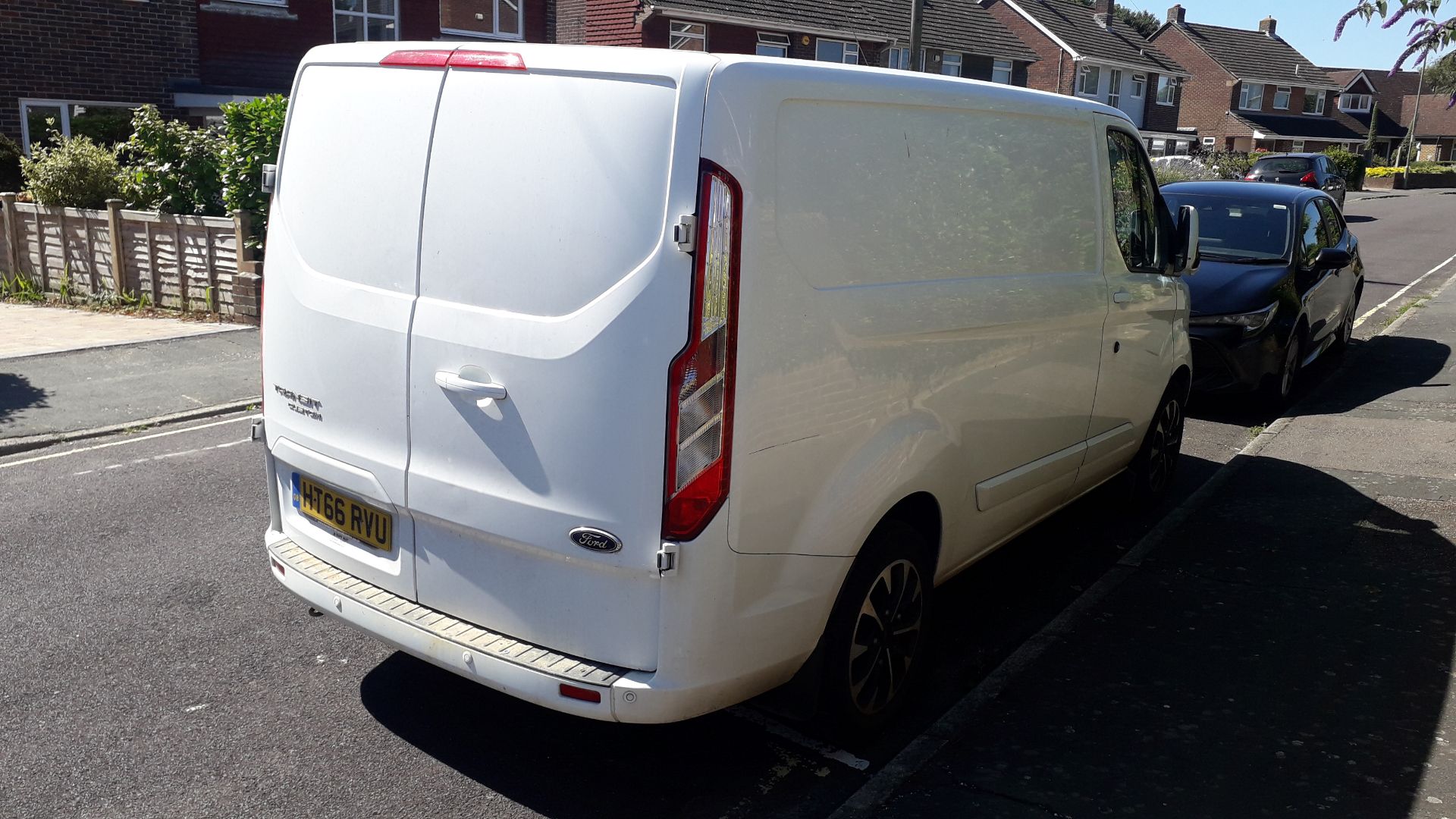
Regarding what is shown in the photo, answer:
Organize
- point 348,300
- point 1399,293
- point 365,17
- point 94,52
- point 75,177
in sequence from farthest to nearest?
point 365,17 < point 94,52 < point 1399,293 < point 75,177 < point 348,300

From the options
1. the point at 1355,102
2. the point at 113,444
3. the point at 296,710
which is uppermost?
the point at 1355,102

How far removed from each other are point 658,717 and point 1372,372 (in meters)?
9.91

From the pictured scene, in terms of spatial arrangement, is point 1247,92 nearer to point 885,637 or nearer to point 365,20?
point 365,20

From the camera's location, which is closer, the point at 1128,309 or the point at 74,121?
the point at 1128,309

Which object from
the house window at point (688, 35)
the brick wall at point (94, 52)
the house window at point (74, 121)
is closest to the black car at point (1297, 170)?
the house window at point (688, 35)

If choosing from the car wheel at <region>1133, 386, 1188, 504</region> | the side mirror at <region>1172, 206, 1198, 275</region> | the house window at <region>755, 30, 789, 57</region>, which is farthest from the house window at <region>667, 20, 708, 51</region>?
the side mirror at <region>1172, 206, 1198, 275</region>

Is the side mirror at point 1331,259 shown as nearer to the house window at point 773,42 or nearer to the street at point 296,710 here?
the street at point 296,710

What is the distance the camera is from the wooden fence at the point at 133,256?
11820 mm

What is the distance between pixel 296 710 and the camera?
4.11m

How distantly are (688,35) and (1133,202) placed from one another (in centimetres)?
3208

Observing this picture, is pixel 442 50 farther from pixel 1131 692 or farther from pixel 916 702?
pixel 1131 692

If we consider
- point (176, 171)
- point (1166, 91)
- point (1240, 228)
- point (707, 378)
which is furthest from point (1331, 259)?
point (1166, 91)

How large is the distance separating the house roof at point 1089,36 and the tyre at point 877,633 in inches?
2248

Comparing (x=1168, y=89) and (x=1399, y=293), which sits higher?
(x=1168, y=89)
